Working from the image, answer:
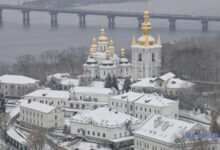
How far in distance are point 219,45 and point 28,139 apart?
2217cm

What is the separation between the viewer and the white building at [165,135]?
2444 centimetres

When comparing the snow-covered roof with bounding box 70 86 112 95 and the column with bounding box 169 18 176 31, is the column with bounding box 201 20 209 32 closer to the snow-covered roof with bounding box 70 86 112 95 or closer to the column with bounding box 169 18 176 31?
the column with bounding box 169 18 176 31

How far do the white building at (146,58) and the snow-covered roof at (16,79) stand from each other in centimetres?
481

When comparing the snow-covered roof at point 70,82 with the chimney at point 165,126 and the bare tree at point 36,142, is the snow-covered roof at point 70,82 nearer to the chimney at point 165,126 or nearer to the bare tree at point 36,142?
the bare tree at point 36,142

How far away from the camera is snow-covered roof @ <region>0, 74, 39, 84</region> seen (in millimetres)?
36312

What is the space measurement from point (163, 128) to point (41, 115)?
594cm

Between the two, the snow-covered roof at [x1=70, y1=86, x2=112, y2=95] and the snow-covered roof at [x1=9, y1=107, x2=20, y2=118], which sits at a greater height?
the snow-covered roof at [x1=70, y1=86, x2=112, y2=95]

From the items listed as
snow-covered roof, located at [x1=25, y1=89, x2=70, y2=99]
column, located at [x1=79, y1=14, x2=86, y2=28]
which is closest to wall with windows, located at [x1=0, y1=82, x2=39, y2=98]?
snow-covered roof, located at [x1=25, y1=89, x2=70, y2=99]

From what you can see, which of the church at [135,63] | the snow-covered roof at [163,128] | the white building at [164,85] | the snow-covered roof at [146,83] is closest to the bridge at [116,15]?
the church at [135,63]

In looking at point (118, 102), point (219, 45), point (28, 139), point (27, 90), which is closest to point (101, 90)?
point (118, 102)

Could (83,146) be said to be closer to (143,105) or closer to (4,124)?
(4,124)

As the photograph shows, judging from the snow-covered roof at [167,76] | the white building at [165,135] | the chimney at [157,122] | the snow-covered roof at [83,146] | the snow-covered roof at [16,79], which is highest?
the snow-covered roof at [167,76]

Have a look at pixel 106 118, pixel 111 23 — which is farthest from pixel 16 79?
pixel 111 23

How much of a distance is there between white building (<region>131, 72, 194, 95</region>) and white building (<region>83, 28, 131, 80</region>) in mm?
2729
